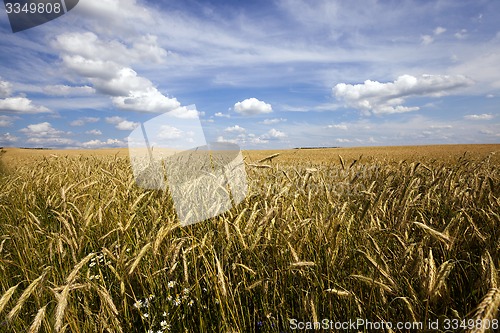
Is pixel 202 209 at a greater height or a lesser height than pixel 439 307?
greater

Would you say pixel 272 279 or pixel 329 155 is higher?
pixel 329 155

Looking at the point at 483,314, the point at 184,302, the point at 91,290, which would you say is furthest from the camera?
the point at 91,290

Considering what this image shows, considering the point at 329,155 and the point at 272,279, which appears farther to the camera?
the point at 329,155

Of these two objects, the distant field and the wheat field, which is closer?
the wheat field

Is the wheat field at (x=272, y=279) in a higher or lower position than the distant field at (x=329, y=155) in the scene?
lower

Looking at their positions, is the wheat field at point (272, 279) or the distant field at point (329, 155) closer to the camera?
the wheat field at point (272, 279)

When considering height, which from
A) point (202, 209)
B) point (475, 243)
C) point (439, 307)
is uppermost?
point (202, 209)

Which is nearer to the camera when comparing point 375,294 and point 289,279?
point 375,294

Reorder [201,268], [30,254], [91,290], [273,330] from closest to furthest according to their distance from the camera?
[273,330], [91,290], [201,268], [30,254]

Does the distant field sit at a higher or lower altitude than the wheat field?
higher

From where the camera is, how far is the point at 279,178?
205 inches

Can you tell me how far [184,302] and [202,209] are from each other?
4.02ft

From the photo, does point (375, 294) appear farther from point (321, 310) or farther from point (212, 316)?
point (212, 316)

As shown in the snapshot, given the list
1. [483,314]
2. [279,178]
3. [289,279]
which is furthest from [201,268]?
[279,178]
